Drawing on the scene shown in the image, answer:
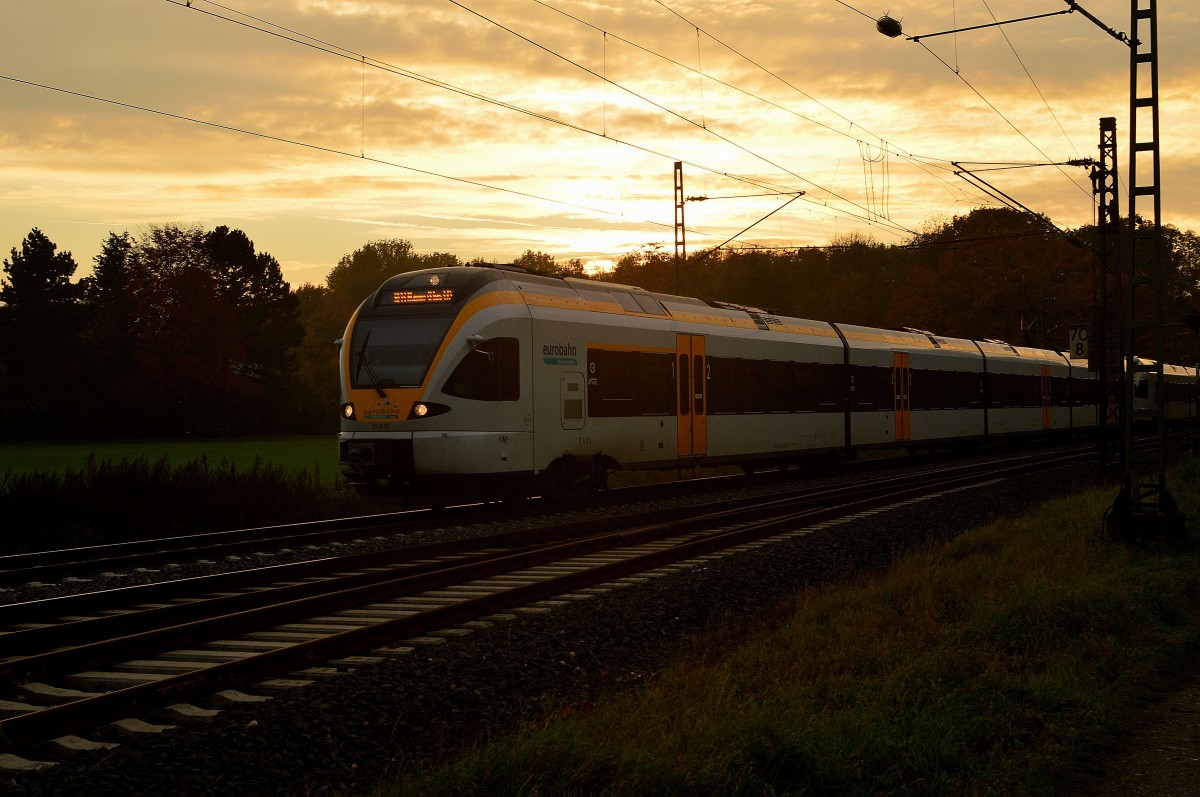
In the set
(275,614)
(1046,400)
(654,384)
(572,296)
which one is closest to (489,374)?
(572,296)

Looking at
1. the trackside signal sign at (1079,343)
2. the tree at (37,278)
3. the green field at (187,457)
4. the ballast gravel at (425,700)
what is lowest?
the green field at (187,457)

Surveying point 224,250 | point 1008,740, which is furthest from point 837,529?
point 224,250

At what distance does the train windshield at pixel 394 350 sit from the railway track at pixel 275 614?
3.47 m

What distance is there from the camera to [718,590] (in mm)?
11383

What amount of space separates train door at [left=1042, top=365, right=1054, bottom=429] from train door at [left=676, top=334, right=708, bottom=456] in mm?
25606

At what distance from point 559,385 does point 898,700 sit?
11.8 meters

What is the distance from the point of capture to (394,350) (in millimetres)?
17484

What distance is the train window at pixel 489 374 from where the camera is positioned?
16.9 meters

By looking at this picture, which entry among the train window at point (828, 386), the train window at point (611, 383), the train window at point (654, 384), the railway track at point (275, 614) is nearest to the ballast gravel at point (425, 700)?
the railway track at point (275, 614)

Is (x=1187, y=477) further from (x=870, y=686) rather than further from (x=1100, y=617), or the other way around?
(x=870, y=686)

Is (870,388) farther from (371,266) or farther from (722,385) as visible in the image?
(371,266)

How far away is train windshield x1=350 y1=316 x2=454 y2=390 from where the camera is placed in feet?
56.1

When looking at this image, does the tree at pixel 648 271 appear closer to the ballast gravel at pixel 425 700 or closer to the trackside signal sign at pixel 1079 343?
the trackside signal sign at pixel 1079 343

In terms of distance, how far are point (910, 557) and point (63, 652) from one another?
8934 millimetres
